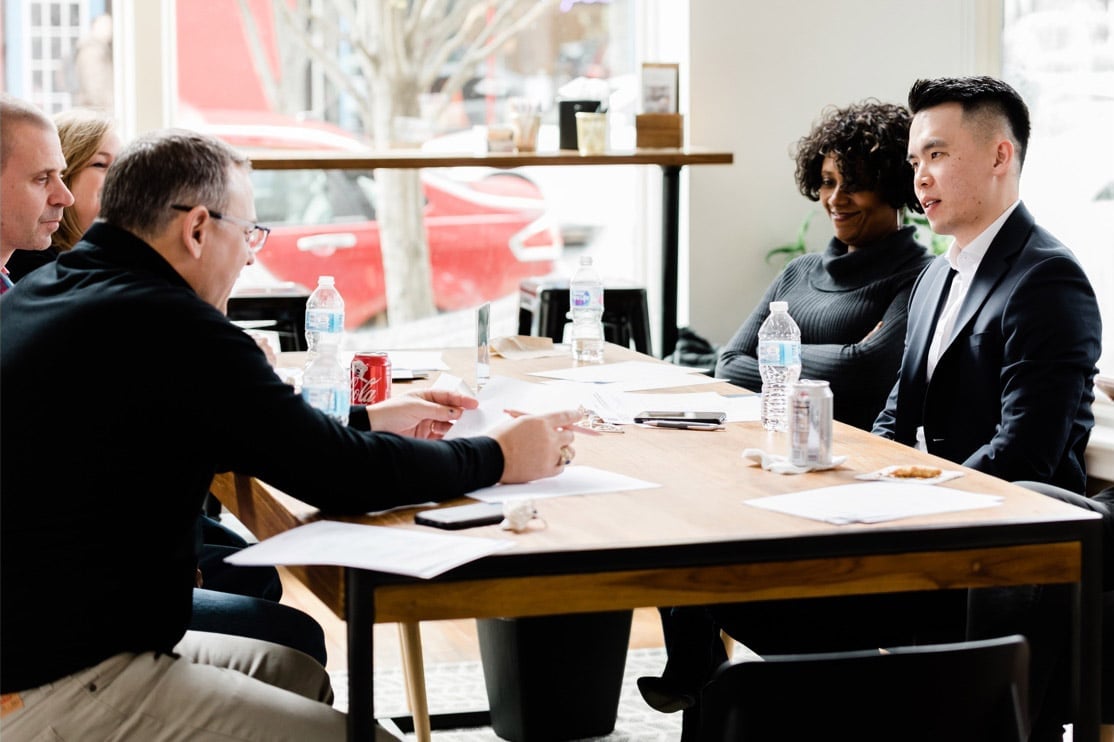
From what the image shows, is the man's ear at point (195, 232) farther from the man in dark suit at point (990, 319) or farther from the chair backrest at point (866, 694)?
the man in dark suit at point (990, 319)

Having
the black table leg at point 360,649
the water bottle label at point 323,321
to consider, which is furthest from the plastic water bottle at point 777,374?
the water bottle label at point 323,321

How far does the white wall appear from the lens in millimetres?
4730

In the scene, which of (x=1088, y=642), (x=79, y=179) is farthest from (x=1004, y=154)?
(x=79, y=179)

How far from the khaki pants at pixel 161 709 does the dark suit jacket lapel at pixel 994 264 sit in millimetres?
1305

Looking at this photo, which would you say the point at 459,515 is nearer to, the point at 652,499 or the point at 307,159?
the point at 652,499

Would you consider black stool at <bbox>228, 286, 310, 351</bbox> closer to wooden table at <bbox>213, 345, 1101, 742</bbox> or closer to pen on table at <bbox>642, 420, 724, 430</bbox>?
pen on table at <bbox>642, 420, 724, 430</bbox>

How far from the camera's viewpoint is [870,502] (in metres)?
1.65

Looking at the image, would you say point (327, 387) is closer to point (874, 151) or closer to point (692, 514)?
point (692, 514)

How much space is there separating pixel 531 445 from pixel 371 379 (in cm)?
68

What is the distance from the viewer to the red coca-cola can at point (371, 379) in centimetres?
239

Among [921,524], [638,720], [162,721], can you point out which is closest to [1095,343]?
[921,524]

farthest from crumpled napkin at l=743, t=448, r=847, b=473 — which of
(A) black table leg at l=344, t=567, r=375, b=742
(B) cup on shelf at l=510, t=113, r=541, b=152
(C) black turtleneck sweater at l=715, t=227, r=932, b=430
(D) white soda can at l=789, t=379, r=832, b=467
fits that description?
(B) cup on shelf at l=510, t=113, r=541, b=152

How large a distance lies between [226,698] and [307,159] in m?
2.99

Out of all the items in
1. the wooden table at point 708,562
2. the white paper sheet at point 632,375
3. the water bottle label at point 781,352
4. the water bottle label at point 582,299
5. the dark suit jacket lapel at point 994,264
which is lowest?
the wooden table at point 708,562
